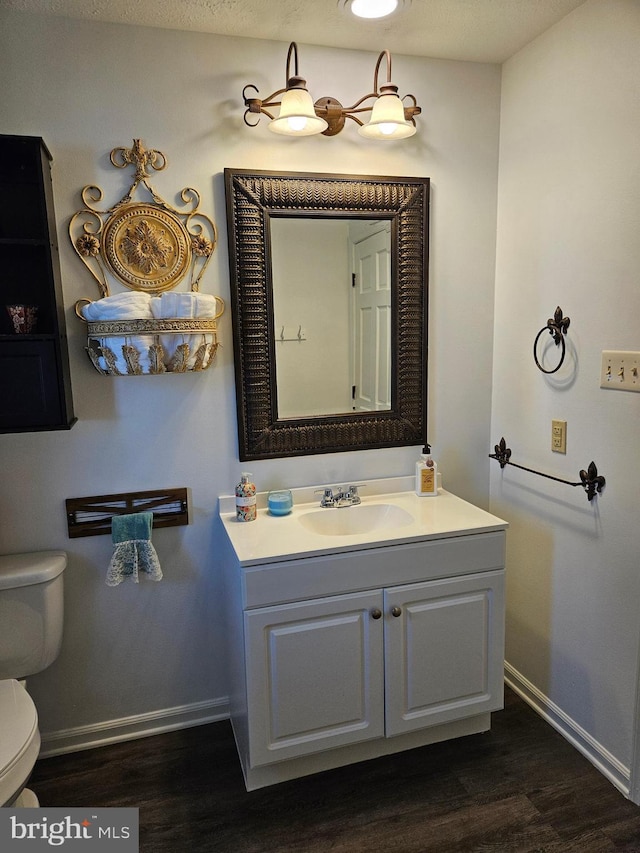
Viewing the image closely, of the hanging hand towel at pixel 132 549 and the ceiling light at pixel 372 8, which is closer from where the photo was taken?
the ceiling light at pixel 372 8

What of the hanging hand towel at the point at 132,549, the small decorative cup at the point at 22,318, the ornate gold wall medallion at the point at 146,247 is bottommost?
the hanging hand towel at the point at 132,549

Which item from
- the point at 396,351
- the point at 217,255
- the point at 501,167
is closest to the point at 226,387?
the point at 217,255

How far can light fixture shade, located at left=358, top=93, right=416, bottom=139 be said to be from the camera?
6.23 ft

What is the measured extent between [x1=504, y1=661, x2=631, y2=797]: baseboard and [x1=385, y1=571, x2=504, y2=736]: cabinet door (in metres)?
0.30

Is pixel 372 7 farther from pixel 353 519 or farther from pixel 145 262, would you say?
pixel 353 519

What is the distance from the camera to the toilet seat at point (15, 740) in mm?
1404

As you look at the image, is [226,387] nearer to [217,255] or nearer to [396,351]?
[217,255]

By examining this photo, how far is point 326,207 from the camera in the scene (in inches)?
81.3

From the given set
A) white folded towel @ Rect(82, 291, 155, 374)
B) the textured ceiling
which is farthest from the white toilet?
the textured ceiling

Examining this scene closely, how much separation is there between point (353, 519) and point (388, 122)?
53.1 inches

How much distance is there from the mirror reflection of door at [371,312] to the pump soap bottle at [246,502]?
1.66 ft

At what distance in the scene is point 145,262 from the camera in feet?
6.36

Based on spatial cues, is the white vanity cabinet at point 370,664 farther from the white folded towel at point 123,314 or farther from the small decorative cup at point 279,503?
the white folded towel at point 123,314

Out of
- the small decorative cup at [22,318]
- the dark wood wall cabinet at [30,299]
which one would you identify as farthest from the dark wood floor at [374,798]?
the small decorative cup at [22,318]
